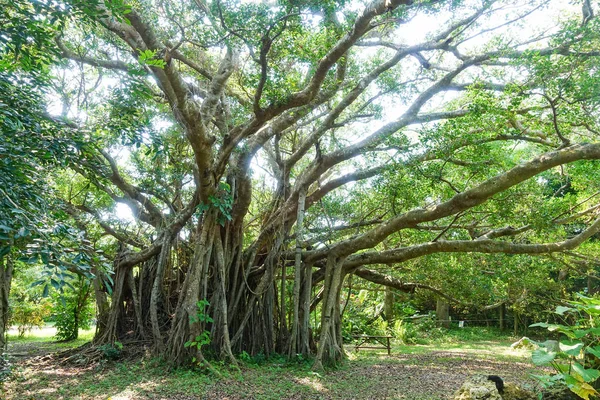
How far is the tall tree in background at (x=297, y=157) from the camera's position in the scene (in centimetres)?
514

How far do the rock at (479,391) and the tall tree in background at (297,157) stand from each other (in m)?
2.75

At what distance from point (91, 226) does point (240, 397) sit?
6.03 meters

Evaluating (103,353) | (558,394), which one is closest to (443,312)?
(103,353)

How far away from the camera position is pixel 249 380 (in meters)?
5.68

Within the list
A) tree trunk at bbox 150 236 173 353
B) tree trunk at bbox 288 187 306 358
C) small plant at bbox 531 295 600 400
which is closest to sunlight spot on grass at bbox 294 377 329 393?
tree trunk at bbox 288 187 306 358

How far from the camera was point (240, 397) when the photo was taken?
4824 millimetres

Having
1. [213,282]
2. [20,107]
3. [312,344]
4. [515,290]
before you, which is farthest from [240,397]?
[515,290]

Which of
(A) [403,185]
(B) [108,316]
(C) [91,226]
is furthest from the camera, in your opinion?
(C) [91,226]

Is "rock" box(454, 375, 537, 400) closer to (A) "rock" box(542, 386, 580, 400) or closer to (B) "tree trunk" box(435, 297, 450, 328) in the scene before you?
(A) "rock" box(542, 386, 580, 400)

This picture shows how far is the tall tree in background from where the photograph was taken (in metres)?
5.14

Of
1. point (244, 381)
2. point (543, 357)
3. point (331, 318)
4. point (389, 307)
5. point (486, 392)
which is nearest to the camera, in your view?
point (543, 357)

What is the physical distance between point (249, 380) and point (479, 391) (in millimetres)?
3212

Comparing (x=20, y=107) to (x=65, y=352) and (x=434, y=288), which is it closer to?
(x=65, y=352)

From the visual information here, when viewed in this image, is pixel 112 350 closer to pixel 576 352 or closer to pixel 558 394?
pixel 558 394
